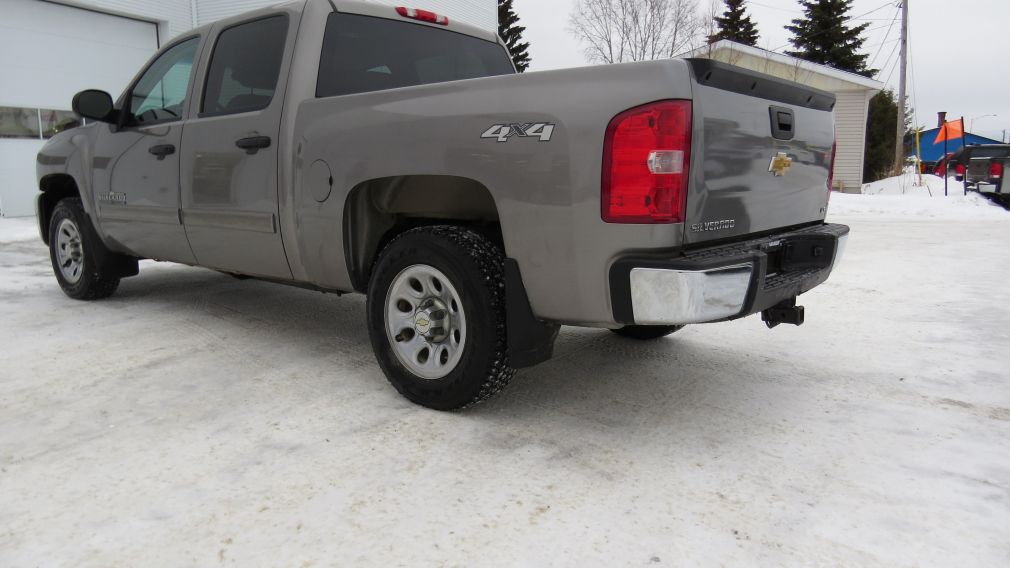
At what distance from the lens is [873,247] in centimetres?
843

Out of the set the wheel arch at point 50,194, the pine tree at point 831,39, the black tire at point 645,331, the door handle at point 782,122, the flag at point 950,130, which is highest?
the pine tree at point 831,39

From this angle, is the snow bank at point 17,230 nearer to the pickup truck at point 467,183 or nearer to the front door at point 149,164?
the front door at point 149,164

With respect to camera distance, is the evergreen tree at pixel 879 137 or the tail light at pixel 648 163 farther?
the evergreen tree at pixel 879 137

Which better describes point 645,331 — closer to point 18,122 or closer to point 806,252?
point 806,252

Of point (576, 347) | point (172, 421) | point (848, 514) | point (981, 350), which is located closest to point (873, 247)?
point (981, 350)

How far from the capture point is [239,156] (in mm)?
3627

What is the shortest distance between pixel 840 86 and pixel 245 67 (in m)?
23.4

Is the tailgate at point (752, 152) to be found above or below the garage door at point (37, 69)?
below

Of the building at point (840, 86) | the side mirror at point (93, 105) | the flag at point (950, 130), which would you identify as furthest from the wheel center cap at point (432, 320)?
the building at point (840, 86)

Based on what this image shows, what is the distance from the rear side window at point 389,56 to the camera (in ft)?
11.5

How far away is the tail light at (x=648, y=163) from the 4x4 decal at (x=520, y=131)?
245 millimetres

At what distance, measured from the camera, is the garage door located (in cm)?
1127

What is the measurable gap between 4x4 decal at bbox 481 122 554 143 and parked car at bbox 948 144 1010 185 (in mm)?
16226

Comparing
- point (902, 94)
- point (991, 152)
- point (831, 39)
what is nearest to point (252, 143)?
point (991, 152)
